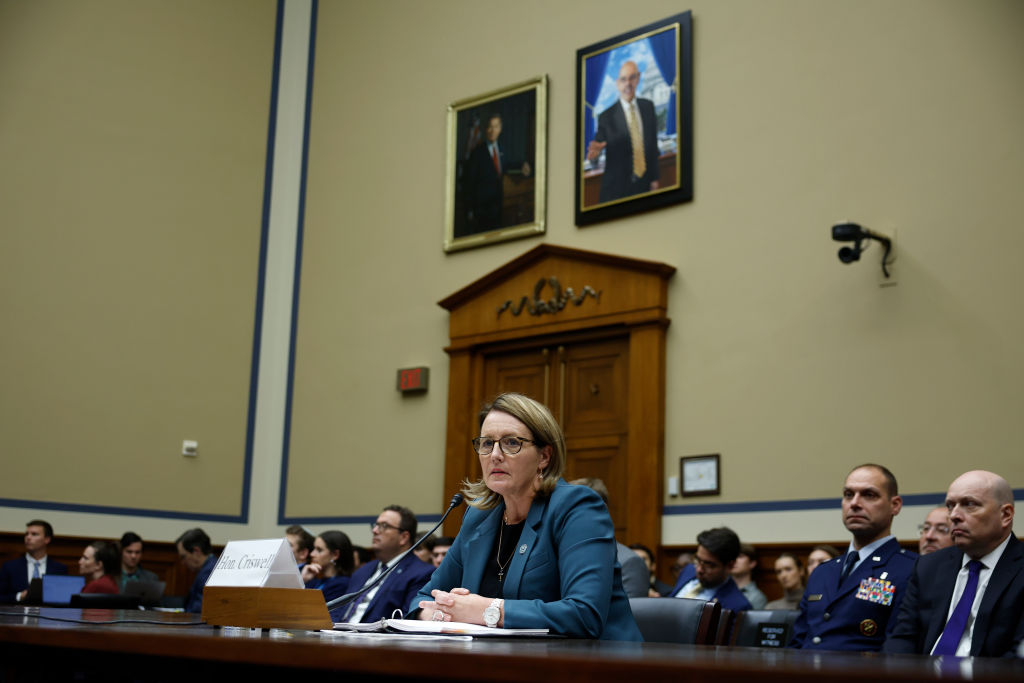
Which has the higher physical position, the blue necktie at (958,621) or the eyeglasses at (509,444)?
the eyeglasses at (509,444)

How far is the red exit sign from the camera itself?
8.52 meters

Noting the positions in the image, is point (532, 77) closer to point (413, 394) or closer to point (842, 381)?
point (413, 394)

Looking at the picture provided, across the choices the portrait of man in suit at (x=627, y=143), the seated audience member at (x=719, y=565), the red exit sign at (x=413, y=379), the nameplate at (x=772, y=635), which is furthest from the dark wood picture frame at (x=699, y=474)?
the nameplate at (x=772, y=635)

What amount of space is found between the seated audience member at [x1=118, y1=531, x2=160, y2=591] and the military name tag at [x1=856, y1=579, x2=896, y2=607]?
20.8 ft

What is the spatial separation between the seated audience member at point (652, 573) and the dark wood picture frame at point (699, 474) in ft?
1.67

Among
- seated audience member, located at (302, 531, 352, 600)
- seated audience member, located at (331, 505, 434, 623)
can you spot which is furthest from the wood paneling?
seated audience member, located at (331, 505, 434, 623)

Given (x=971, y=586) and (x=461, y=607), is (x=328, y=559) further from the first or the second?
(x=461, y=607)

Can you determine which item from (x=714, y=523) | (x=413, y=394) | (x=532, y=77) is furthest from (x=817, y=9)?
(x=413, y=394)

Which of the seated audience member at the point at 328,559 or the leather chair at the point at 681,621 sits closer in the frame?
the leather chair at the point at 681,621

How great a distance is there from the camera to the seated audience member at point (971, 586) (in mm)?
2979

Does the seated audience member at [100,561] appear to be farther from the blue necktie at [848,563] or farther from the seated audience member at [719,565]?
the blue necktie at [848,563]

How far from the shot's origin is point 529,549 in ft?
7.91

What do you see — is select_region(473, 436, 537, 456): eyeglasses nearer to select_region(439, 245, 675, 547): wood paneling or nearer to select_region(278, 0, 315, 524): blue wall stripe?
select_region(439, 245, 675, 547): wood paneling

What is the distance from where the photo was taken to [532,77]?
27.4 ft
